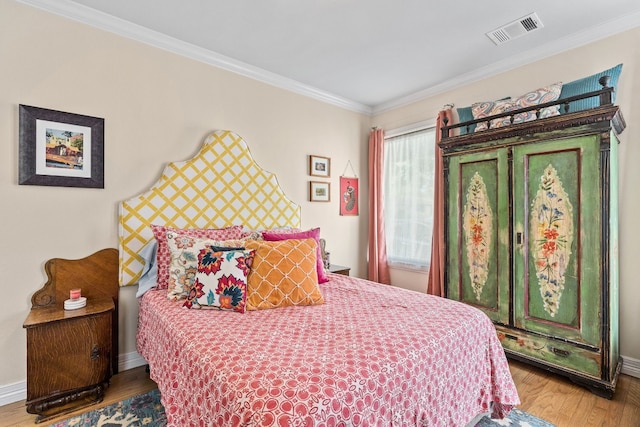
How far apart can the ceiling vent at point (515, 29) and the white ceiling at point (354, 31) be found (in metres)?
0.05

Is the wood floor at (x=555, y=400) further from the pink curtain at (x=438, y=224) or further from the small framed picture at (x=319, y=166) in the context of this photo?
the small framed picture at (x=319, y=166)

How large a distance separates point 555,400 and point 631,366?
32.0 inches

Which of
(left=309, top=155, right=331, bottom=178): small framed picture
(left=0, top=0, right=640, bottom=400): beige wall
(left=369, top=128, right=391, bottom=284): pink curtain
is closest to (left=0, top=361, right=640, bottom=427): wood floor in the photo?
(left=0, top=0, right=640, bottom=400): beige wall

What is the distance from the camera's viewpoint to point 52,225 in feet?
6.89

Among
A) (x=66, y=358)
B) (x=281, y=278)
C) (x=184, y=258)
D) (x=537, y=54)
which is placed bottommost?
(x=66, y=358)

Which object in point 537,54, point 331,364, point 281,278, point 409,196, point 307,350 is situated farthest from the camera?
point 409,196

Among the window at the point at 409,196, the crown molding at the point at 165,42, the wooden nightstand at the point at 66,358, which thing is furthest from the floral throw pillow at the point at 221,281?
the window at the point at 409,196

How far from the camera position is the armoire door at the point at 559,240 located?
80.5 inches

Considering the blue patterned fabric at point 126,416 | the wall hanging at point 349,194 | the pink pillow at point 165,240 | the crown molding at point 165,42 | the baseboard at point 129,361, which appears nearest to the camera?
the blue patterned fabric at point 126,416

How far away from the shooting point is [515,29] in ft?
7.81

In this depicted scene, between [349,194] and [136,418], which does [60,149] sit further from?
[349,194]

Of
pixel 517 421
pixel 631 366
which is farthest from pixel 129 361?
pixel 631 366

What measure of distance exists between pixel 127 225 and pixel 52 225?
436 millimetres

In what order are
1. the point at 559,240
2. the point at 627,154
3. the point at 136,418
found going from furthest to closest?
the point at 627,154 → the point at 559,240 → the point at 136,418
